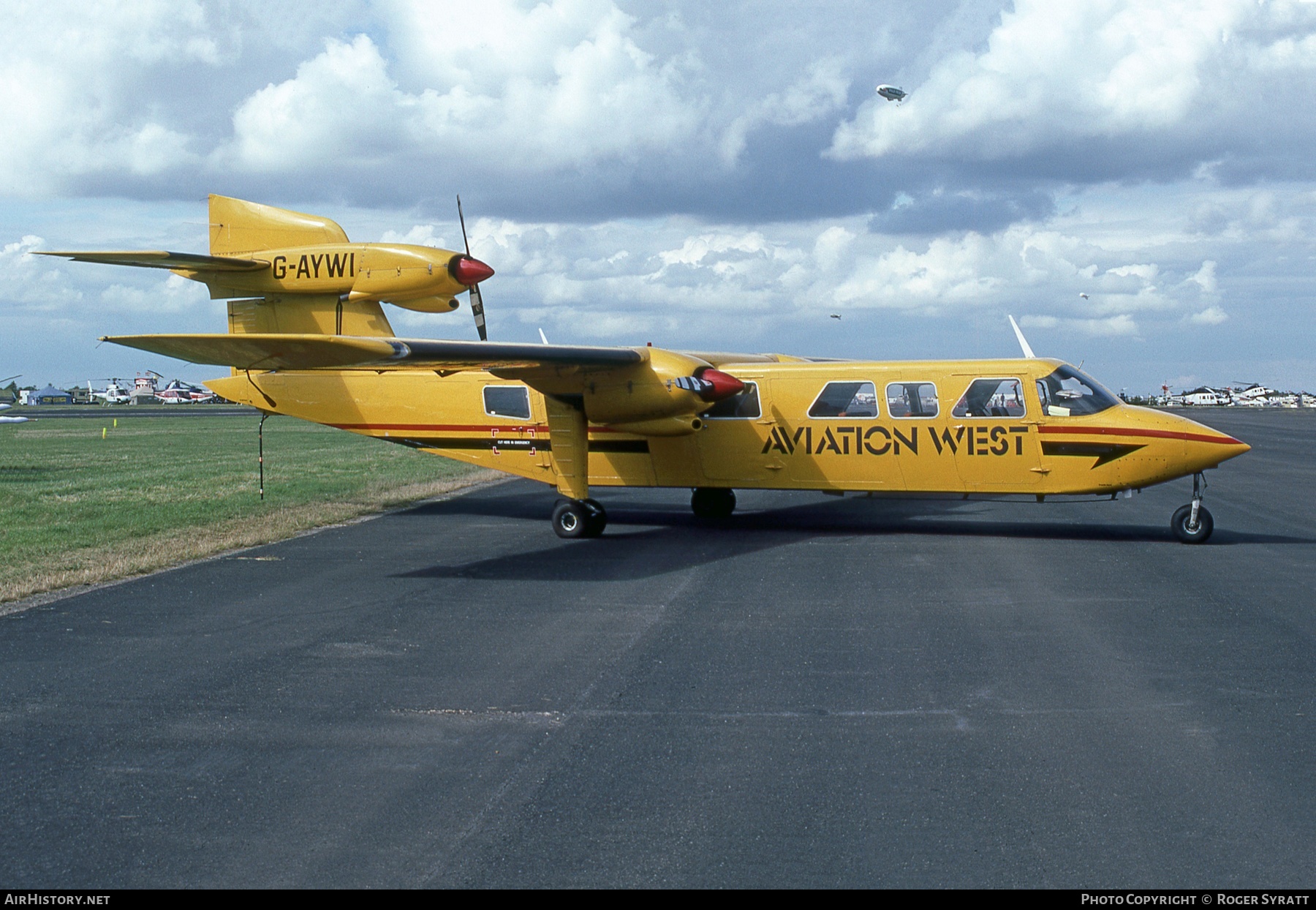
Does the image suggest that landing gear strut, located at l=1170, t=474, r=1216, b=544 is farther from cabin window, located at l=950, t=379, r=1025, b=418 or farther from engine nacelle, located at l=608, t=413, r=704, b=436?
engine nacelle, located at l=608, t=413, r=704, b=436

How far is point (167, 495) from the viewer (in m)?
23.1

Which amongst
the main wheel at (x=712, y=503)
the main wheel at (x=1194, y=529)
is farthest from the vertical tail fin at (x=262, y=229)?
the main wheel at (x=1194, y=529)

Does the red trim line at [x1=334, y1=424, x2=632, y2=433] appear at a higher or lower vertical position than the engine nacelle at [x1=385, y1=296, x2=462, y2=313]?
lower

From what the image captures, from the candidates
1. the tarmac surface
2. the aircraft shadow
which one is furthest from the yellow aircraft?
the tarmac surface

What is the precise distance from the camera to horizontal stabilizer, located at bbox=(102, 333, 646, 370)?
12.3 metres

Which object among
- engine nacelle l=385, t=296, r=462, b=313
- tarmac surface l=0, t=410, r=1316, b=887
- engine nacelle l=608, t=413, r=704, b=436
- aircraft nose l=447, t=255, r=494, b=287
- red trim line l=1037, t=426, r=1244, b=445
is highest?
aircraft nose l=447, t=255, r=494, b=287

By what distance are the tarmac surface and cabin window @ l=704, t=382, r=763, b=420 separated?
13.1 ft

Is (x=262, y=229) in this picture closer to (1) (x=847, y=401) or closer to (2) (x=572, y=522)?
(2) (x=572, y=522)

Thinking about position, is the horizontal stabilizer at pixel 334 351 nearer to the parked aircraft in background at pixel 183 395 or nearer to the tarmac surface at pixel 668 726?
the tarmac surface at pixel 668 726

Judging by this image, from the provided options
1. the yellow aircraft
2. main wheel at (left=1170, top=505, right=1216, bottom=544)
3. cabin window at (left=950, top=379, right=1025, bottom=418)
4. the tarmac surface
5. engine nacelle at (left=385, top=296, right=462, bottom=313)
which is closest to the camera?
the tarmac surface

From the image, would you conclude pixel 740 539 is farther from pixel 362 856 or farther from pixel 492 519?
pixel 362 856

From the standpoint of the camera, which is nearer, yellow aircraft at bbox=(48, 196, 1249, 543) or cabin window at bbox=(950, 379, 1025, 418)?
yellow aircraft at bbox=(48, 196, 1249, 543)

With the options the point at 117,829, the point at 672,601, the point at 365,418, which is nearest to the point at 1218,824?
the point at 117,829

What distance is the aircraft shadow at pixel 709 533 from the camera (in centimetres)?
1403
